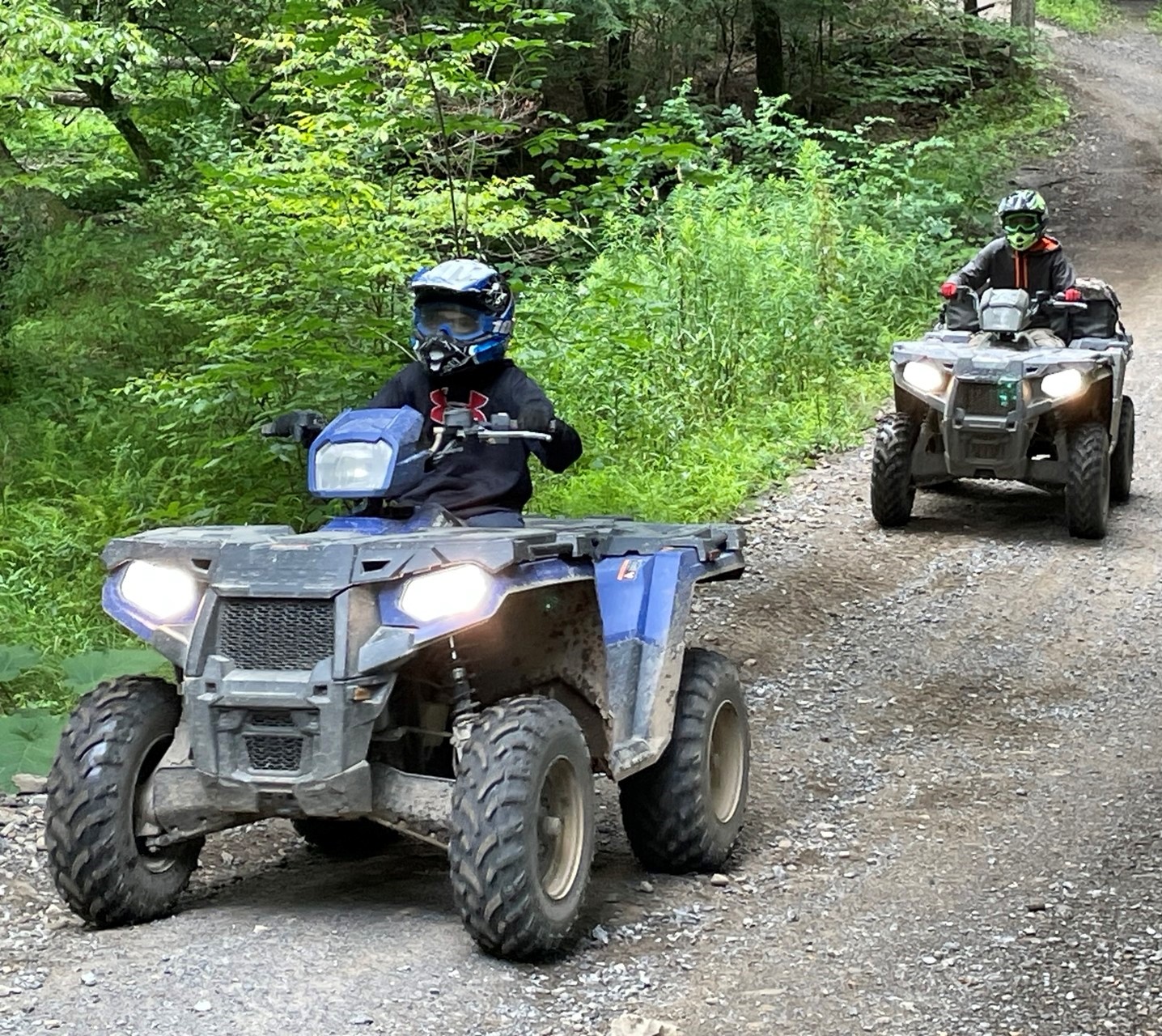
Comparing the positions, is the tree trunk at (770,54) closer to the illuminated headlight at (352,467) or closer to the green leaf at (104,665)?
the green leaf at (104,665)

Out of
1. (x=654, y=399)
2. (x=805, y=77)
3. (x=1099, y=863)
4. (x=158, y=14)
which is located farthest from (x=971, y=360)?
(x=805, y=77)

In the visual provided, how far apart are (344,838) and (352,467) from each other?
154 centimetres

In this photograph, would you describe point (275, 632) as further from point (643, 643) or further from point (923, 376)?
point (923, 376)

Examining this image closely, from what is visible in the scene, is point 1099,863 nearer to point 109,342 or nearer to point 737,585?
point 737,585

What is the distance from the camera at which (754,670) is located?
7582 mm

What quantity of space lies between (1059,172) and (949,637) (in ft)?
55.9

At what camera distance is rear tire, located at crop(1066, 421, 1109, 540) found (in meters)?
9.57

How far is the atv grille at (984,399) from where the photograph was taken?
31.4 ft

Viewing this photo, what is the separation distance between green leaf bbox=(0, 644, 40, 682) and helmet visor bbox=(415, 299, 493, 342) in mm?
2800

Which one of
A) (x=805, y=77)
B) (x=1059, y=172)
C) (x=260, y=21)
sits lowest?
(x=1059, y=172)

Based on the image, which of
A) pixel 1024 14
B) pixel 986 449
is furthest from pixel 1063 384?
pixel 1024 14

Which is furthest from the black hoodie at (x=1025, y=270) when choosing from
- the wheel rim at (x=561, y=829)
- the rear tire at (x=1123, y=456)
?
the wheel rim at (x=561, y=829)

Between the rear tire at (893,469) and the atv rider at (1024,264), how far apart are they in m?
0.99

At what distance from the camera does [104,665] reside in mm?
6484
